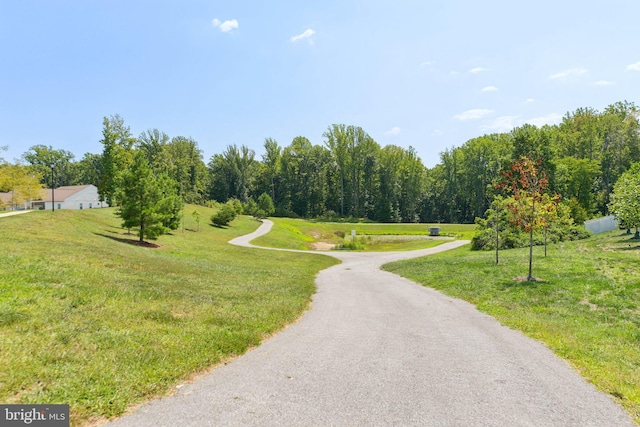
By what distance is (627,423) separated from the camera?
16.1 feet

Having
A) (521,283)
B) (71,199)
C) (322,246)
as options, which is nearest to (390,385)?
(521,283)

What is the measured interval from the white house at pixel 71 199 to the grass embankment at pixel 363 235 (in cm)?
3818

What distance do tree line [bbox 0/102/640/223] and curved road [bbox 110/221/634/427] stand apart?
74.9 metres

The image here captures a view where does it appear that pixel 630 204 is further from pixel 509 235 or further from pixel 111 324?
pixel 111 324

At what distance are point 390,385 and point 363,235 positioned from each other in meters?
55.8

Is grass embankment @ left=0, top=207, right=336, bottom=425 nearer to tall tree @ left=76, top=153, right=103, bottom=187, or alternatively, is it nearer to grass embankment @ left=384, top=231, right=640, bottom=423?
grass embankment @ left=384, top=231, right=640, bottom=423

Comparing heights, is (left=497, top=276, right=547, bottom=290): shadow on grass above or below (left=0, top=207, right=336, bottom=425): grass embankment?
below

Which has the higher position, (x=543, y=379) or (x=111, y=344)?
(x=111, y=344)

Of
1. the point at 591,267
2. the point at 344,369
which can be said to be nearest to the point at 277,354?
the point at 344,369

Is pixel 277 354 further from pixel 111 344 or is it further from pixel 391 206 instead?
pixel 391 206

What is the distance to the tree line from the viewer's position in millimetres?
72688

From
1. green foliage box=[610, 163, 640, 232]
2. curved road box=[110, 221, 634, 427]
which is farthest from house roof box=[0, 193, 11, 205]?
green foliage box=[610, 163, 640, 232]

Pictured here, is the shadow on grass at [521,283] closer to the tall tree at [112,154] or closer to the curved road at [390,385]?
the curved road at [390,385]

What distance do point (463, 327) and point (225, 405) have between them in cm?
726
